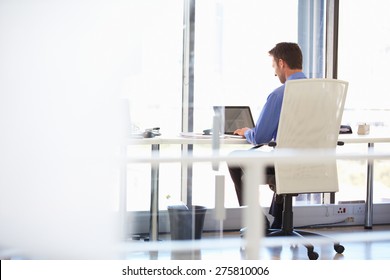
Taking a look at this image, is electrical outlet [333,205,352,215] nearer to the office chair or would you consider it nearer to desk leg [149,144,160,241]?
the office chair

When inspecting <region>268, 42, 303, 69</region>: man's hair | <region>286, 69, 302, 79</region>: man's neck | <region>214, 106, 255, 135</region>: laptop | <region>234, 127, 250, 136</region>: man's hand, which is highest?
<region>268, 42, 303, 69</region>: man's hair

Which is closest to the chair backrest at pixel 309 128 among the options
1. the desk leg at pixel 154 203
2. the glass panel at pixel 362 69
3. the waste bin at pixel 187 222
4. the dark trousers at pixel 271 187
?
the dark trousers at pixel 271 187

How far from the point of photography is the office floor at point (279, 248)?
155 centimetres

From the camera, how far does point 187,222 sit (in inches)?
84.6

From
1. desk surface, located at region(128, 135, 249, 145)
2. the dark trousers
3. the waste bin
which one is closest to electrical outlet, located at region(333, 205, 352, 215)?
the dark trousers

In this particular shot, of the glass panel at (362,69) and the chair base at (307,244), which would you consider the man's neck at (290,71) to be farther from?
the glass panel at (362,69)

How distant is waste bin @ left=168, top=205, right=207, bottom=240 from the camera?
6.89 feet

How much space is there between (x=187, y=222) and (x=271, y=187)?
4.58 ft

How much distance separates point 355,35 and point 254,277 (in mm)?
3277

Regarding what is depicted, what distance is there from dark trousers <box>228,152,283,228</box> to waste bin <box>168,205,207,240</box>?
3.29 ft

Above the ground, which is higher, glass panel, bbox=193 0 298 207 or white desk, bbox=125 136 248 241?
glass panel, bbox=193 0 298 207

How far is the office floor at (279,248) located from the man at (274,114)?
0.76 ft

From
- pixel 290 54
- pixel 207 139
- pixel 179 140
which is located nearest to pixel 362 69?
pixel 290 54

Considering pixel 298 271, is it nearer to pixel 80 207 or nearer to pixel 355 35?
pixel 80 207
